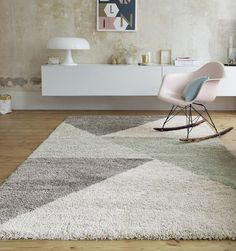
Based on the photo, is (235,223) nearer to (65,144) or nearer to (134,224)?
(134,224)

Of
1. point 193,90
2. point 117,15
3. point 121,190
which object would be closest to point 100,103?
point 117,15

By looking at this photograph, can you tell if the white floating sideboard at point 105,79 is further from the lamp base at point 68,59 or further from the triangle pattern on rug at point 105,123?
the triangle pattern on rug at point 105,123

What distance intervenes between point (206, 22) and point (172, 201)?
11.9 feet

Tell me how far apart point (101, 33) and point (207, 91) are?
2055mm

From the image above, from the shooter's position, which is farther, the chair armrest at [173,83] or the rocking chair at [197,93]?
the chair armrest at [173,83]

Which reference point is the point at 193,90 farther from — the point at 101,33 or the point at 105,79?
Result: the point at 101,33

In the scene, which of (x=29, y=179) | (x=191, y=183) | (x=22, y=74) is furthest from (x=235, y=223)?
(x=22, y=74)

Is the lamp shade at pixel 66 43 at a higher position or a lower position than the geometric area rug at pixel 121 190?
higher

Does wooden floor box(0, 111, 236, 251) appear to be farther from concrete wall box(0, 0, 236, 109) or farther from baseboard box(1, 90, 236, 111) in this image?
concrete wall box(0, 0, 236, 109)

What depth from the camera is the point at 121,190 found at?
238 centimetres

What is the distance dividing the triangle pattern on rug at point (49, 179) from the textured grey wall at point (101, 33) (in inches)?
104

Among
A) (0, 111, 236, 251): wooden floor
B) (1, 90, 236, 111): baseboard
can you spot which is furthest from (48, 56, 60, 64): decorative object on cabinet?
(0, 111, 236, 251): wooden floor

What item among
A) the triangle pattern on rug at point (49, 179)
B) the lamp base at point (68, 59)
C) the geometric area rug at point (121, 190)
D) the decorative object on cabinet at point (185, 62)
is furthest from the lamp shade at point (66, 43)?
the triangle pattern on rug at point (49, 179)

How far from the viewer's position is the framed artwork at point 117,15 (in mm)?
5109
